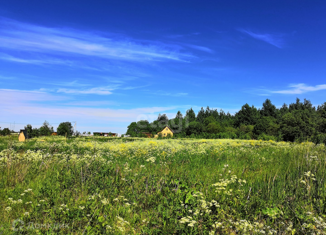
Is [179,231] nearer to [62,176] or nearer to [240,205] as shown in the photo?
[240,205]

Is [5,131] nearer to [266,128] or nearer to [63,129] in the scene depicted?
[63,129]

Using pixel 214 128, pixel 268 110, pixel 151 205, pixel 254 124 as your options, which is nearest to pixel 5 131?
pixel 151 205

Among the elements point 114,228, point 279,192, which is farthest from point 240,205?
point 114,228

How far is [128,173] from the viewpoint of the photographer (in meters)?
5.21

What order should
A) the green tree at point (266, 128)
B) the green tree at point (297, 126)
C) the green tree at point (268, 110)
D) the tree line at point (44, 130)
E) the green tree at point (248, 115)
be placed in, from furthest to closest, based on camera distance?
the green tree at point (268, 110) → the green tree at point (248, 115) → the green tree at point (266, 128) → the green tree at point (297, 126) → the tree line at point (44, 130)

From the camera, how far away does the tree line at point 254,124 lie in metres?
42.0

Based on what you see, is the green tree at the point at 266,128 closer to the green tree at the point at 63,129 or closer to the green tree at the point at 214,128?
the green tree at the point at 214,128

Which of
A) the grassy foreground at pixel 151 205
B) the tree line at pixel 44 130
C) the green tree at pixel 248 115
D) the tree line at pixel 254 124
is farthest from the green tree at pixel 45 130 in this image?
the green tree at pixel 248 115

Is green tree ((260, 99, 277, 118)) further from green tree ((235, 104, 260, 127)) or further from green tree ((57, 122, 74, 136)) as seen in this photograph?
green tree ((57, 122, 74, 136))

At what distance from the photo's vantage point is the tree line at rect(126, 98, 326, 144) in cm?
4203

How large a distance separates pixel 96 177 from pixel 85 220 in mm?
1509

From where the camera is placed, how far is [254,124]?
7044 centimetres

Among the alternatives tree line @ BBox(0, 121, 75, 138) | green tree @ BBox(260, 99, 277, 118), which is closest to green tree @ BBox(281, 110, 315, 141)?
green tree @ BBox(260, 99, 277, 118)

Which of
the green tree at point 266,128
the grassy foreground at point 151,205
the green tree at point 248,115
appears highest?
the green tree at point 248,115
